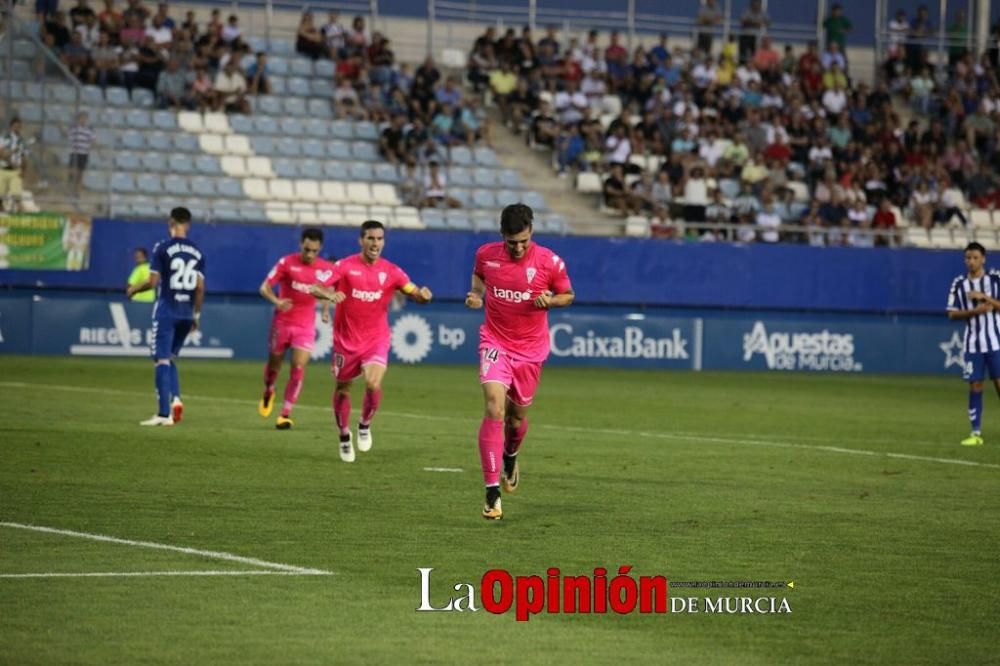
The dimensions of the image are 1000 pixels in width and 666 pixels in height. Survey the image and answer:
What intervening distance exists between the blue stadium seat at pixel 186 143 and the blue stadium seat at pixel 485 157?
21.1ft

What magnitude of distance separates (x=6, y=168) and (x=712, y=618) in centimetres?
2663

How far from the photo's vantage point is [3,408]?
2116 cm

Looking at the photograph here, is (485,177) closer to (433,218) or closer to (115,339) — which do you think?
(433,218)

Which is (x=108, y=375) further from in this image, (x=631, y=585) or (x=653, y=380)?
(x=631, y=585)

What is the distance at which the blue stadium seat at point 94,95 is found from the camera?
35.7 metres

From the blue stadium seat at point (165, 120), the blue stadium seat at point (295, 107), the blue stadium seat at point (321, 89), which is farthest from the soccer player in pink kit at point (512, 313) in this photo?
the blue stadium seat at point (321, 89)

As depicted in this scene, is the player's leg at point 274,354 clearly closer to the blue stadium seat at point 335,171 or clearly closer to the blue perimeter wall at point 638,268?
the blue perimeter wall at point 638,268

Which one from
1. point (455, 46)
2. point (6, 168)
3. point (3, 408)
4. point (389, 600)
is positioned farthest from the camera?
point (455, 46)

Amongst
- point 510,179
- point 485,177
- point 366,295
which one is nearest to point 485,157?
Answer: point 485,177

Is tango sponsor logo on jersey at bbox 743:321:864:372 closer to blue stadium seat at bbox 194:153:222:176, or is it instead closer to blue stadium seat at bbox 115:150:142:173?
blue stadium seat at bbox 194:153:222:176

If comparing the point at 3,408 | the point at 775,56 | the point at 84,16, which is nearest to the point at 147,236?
the point at 84,16

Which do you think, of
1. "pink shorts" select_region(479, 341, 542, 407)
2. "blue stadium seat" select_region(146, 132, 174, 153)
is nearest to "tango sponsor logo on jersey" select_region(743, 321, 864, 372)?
"blue stadium seat" select_region(146, 132, 174, 153)

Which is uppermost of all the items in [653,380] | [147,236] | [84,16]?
[84,16]

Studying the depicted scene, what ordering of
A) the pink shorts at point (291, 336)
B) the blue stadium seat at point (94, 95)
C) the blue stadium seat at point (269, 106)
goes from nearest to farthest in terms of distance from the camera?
the pink shorts at point (291, 336) < the blue stadium seat at point (94, 95) < the blue stadium seat at point (269, 106)
